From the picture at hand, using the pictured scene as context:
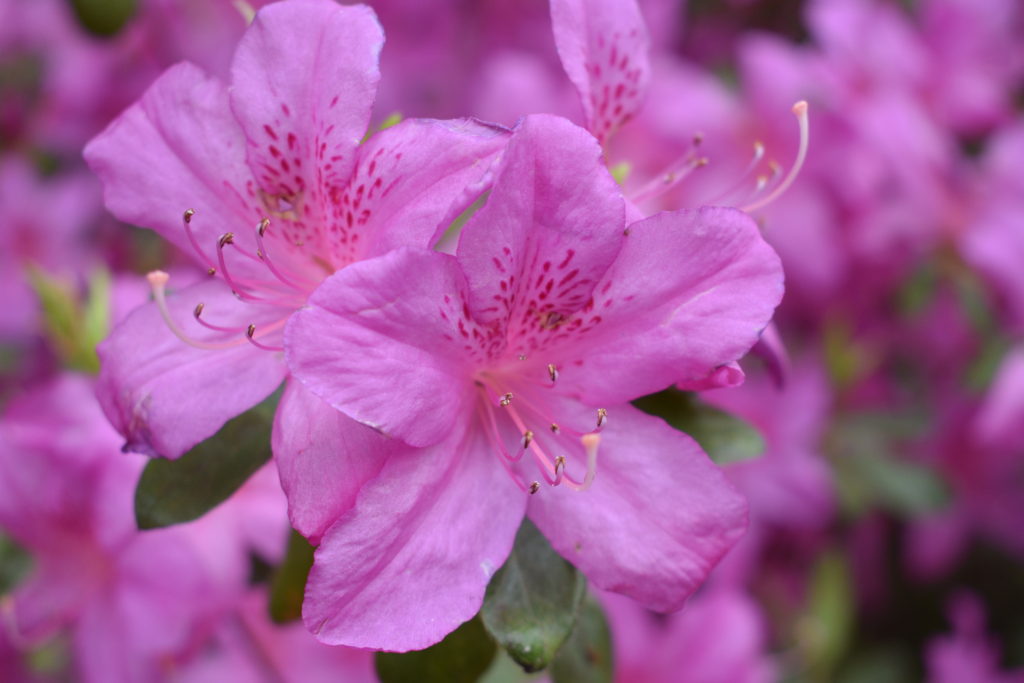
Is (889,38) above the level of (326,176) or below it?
below

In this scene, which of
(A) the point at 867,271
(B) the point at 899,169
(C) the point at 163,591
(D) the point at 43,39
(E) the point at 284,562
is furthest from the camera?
(D) the point at 43,39

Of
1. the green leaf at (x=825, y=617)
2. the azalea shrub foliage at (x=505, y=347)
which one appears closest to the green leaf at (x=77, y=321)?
the azalea shrub foliage at (x=505, y=347)

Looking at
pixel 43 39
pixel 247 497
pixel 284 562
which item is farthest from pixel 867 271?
pixel 43 39

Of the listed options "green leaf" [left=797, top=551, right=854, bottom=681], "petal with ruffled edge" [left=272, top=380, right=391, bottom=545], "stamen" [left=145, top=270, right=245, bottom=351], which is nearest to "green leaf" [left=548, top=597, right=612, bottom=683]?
"petal with ruffled edge" [left=272, top=380, right=391, bottom=545]

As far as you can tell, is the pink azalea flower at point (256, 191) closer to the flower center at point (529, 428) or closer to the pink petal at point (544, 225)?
the pink petal at point (544, 225)

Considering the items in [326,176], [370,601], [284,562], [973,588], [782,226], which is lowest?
[973,588]

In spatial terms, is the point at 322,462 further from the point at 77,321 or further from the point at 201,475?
the point at 77,321

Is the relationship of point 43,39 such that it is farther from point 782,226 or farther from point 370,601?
point 370,601

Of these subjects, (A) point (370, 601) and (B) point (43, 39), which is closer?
(A) point (370, 601)
